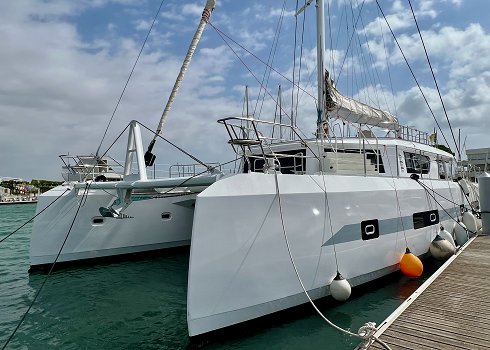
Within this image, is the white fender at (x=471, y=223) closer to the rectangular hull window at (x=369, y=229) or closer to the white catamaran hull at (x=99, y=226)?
the rectangular hull window at (x=369, y=229)

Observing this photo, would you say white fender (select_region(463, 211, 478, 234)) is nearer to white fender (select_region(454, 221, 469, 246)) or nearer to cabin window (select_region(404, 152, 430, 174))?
white fender (select_region(454, 221, 469, 246))

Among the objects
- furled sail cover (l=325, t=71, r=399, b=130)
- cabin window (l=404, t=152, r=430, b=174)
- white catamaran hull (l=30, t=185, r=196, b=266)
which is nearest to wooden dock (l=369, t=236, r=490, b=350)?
cabin window (l=404, t=152, r=430, b=174)

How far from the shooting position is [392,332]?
439cm

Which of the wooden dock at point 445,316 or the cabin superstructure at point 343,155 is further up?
the cabin superstructure at point 343,155

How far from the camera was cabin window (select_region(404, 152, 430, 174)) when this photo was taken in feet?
32.8

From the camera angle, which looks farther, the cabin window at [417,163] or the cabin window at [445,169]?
the cabin window at [445,169]

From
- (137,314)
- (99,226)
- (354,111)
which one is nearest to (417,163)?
(354,111)

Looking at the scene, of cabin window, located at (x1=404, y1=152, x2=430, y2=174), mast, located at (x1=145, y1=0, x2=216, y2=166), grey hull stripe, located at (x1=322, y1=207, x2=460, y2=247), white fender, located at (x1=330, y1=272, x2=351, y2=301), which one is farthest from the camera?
cabin window, located at (x1=404, y1=152, x2=430, y2=174)

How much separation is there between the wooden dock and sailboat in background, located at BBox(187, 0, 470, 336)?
1385mm

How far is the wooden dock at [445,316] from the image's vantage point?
13.5 feet

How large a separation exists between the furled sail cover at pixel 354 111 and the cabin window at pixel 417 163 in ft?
7.23

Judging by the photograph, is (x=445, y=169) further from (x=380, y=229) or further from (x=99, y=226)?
(x=99, y=226)

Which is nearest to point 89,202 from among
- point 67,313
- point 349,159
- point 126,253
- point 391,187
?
point 126,253

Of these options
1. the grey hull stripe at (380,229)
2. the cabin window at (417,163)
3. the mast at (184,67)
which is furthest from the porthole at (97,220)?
the cabin window at (417,163)
